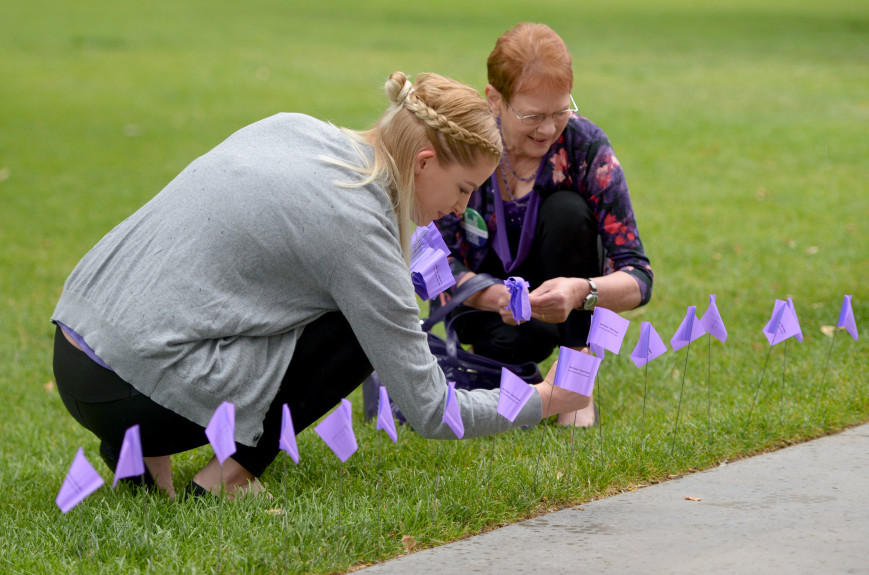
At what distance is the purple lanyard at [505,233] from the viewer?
3643 mm

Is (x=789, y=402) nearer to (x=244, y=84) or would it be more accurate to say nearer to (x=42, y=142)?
(x=42, y=142)

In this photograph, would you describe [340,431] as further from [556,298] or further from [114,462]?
[556,298]

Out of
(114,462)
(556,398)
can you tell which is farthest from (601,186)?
(114,462)

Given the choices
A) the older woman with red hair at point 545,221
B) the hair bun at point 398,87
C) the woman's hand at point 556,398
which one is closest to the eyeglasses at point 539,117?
the older woman with red hair at point 545,221

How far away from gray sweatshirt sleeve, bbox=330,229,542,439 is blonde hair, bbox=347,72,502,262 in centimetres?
16

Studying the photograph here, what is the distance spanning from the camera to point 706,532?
2.62m

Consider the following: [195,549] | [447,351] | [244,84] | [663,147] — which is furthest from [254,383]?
[244,84]

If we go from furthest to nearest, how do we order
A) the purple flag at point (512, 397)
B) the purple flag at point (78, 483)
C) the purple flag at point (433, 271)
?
1. the purple flag at point (433, 271)
2. the purple flag at point (512, 397)
3. the purple flag at point (78, 483)

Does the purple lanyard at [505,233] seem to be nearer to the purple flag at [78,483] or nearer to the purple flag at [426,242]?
the purple flag at [426,242]

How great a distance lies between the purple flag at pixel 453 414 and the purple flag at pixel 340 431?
0.96 ft

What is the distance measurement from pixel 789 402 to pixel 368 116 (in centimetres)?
839

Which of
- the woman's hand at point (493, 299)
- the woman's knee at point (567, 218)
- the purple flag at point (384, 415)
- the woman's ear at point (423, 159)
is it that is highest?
the woman's ear at point (423, 159)

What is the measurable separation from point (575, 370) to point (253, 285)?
871 millimetres

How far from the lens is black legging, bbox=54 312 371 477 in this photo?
8.87 ft
